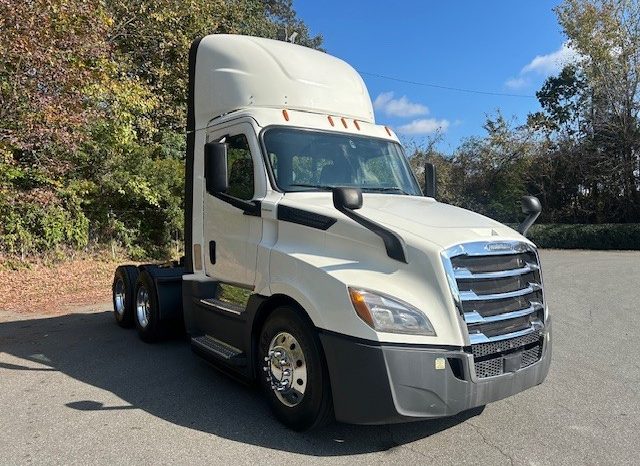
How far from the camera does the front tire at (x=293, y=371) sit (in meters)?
3.83

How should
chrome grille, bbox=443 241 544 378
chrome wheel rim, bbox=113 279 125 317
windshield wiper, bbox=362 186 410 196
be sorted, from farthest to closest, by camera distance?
chrome wheel rim, bbox=113 279 125 317 < windshield wiper, bbox=362 186 410 196 < chrome grille, bbox=443 241 544 378

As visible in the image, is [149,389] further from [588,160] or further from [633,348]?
[588,160]

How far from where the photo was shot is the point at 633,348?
6676 mm

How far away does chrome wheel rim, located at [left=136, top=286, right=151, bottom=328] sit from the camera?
6.93 metres

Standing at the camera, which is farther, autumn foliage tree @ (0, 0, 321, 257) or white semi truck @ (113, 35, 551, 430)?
autumn foliage tree @ (0, 0, 321, 257)

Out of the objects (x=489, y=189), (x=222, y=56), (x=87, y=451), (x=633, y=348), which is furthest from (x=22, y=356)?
(x=489, y=189)

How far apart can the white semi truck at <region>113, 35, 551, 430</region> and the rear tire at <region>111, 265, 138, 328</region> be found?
2080 mm

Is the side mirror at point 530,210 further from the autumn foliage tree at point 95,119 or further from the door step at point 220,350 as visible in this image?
the autumn foliage tree at point 95,119

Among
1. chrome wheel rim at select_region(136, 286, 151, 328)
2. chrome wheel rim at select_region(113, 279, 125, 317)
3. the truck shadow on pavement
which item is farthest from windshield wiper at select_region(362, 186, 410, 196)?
chrome wheel rim at select_region(113, 279, 125, 317)

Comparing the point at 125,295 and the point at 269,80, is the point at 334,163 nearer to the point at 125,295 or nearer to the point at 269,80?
the point at 269,80

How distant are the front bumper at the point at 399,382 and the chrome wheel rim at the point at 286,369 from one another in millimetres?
425

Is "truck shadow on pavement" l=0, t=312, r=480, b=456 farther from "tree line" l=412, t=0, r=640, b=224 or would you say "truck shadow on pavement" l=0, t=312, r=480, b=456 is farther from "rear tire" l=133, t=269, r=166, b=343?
"tree line" l=412, t=0, r=640, b=224

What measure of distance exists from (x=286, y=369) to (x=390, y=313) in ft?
3.55

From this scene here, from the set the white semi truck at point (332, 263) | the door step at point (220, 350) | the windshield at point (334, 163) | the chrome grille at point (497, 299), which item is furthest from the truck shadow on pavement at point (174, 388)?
the windshield at point (334, 163)
